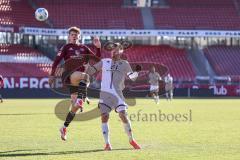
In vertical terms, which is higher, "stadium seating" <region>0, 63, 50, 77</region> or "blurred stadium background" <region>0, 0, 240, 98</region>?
"blurred stadium background" <region>0, 0, 240, 98</region>

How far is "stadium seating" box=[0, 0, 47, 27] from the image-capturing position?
5463 centimetres

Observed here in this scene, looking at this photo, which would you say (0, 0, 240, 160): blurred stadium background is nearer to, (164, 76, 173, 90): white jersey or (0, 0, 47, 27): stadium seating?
(0, 0, 47, 27): stadium seating

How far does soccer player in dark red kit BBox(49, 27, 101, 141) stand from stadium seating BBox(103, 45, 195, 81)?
38392mm

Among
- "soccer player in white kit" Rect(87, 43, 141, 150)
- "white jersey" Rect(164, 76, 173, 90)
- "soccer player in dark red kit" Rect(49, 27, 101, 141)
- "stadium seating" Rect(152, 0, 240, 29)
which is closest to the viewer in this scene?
"soccer player in white kit" Rect(87, 43, 141, 150)

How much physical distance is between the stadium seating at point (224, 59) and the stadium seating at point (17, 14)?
16.1 m

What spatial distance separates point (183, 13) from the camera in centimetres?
6188

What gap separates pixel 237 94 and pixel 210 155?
44.0 meters

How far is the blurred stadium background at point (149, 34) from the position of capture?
53.7m

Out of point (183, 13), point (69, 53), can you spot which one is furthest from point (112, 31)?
point (69, 53)

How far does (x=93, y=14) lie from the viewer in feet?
199

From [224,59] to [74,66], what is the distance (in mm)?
43646

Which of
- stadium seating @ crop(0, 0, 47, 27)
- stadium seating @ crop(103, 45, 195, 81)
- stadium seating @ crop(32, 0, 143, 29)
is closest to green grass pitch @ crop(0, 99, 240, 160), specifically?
stadium seating @ crop(0, 0, 47, 27)

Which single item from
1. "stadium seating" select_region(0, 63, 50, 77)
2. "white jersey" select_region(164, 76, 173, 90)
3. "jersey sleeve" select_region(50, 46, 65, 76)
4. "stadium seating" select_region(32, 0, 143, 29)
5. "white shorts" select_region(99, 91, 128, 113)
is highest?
"jersey sleeve" select_region(50, 46, 65, 76)

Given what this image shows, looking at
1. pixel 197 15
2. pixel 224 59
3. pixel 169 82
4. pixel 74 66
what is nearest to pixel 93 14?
pixel 197 15
